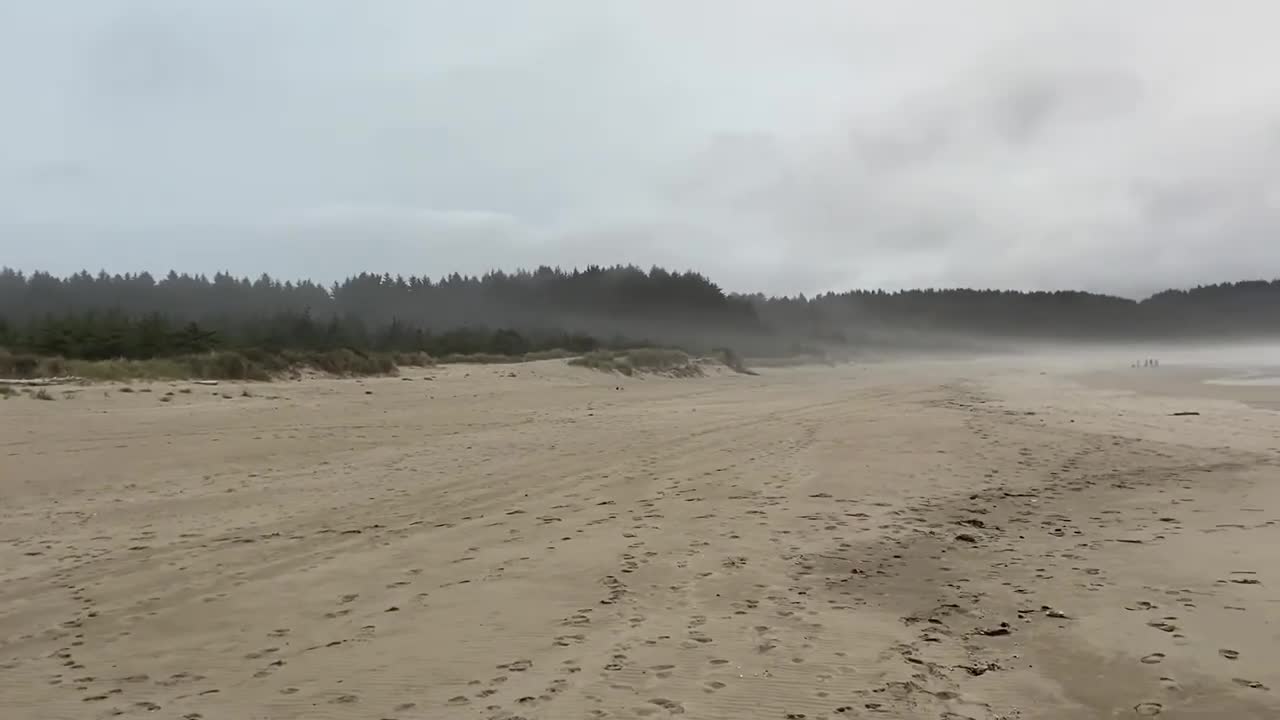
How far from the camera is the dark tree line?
1266 inches

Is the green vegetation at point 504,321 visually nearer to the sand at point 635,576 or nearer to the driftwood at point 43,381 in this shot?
the driftwood at point 43,381

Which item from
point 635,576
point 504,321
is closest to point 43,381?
point 635,576

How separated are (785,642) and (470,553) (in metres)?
2.75

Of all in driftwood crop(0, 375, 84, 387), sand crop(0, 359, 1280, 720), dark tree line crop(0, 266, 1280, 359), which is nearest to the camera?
sand crop(0, 359, 1280, 720)

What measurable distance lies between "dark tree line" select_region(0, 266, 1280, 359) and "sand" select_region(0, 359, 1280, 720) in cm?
1699

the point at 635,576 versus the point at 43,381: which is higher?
the point at 43,381

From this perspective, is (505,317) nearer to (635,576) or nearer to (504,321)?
(504,321)

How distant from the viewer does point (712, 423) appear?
14.3 m

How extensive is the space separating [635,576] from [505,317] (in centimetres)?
7106

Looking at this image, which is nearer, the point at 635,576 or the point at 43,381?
the point at 635,576

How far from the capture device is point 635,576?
5.12 metres

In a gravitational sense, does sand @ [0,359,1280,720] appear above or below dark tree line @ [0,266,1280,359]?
below

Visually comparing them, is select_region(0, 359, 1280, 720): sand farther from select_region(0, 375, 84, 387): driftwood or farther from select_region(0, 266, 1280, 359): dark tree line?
select_region(0, 266, 1280, 359): dark tree line

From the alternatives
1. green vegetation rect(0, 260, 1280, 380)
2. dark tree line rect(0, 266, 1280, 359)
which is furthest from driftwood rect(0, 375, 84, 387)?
dark tree line rect(0, 266, 1280, 359)
